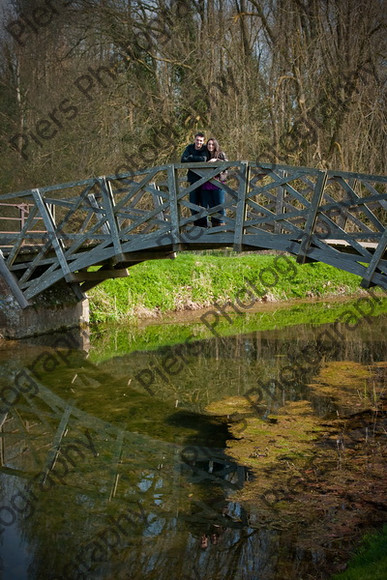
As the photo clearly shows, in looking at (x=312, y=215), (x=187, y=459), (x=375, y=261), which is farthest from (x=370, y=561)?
(x=312, y=215)

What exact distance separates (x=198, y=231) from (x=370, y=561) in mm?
6936

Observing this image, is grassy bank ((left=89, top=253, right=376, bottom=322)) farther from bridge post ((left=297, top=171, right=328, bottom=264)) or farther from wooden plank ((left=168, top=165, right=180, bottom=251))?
bridge post ((left=297, top=171, right=328, bottom=264))

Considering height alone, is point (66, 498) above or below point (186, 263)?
above

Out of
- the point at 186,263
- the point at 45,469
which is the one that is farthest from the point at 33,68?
the point at 45,469

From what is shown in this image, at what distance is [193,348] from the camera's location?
13.3 meters

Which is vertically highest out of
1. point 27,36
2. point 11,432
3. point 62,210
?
point 27,36

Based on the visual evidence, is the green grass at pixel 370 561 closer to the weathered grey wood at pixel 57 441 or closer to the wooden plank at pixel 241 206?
the weathered grey wood at pixel 57 441

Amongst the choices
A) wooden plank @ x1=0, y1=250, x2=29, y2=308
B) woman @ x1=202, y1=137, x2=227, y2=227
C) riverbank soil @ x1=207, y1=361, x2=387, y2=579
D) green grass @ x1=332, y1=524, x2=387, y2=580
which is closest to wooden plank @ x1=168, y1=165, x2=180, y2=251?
woman @ x1=202, y1=137, x2=227, y2=227

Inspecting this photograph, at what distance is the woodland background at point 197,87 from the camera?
21234 millimetres

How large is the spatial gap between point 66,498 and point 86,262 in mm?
6606

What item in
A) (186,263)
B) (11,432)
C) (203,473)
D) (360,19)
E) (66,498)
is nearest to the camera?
(66,498)

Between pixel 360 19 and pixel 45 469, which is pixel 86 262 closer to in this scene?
pixel 45 469

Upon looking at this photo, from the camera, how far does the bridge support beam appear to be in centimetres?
1318

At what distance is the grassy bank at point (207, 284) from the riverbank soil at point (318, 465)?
22.4ft
